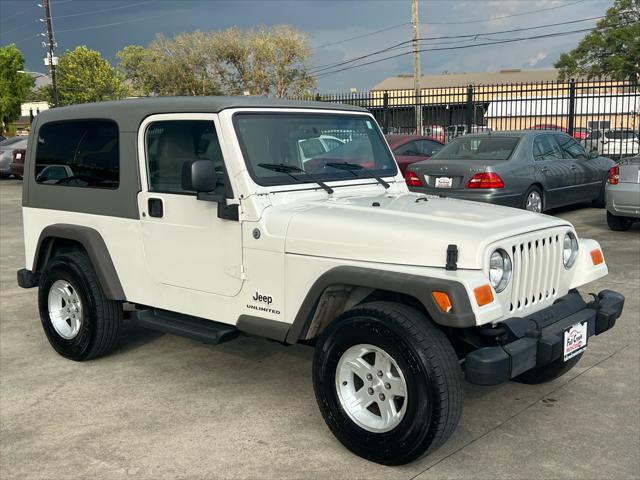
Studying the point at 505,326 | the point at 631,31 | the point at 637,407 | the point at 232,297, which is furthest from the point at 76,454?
the point at 631,31

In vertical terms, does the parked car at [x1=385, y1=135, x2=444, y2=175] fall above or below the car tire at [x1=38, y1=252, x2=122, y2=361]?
above

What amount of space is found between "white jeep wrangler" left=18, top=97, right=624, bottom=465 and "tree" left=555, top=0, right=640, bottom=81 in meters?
55.3

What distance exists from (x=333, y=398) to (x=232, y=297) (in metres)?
0.94

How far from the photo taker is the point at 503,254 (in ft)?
11.4

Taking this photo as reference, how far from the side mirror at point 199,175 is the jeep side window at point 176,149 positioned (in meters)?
0.17

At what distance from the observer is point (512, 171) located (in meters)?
9.99

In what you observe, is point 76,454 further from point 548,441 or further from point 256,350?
point 548,441

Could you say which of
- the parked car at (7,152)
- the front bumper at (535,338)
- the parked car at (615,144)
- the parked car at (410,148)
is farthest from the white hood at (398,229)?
the parked car at (7,152)

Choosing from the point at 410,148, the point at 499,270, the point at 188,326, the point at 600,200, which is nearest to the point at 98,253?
the point at 188,326

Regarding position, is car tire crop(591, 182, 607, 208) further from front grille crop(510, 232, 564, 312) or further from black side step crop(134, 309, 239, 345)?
black side step crop(134, 309, 239, 345)

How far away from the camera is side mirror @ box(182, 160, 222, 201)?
3.95 m

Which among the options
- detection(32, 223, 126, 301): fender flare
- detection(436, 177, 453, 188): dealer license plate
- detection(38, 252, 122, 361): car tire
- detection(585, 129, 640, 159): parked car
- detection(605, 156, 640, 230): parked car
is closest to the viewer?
detection(32, 223, 126, 301): fender flare

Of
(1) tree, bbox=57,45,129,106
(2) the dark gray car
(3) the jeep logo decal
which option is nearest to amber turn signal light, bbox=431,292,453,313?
(3) the jeep logo decal

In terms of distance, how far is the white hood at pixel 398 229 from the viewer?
3.40 m
